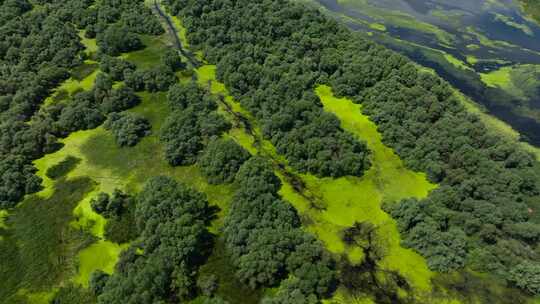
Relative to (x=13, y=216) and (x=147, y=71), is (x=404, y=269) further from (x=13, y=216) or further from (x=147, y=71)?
(x=147, y=71)

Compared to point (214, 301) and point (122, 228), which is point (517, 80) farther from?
point (122, 228)

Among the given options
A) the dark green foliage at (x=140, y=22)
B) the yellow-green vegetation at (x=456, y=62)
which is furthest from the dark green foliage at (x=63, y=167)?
the yellow-green vegetation at (x=456, y=62)

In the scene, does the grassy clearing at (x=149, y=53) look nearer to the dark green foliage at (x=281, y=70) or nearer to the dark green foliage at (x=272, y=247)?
the dark green foliage at (x=281, y=70)

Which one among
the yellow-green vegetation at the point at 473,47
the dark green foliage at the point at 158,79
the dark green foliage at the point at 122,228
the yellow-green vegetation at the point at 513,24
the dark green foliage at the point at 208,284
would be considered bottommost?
the dark green foliage at the point at 122,228

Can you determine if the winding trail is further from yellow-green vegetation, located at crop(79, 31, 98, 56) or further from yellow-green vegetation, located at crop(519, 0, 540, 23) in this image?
yellow-green vegetation, located at crop(519, 0, 540, 23)

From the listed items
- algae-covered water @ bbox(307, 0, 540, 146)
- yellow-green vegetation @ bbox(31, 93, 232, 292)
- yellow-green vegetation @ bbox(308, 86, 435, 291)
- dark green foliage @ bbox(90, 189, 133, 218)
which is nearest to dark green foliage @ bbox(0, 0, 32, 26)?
yellow-green vegetation @ bbox(31, 93, 232, 292)
